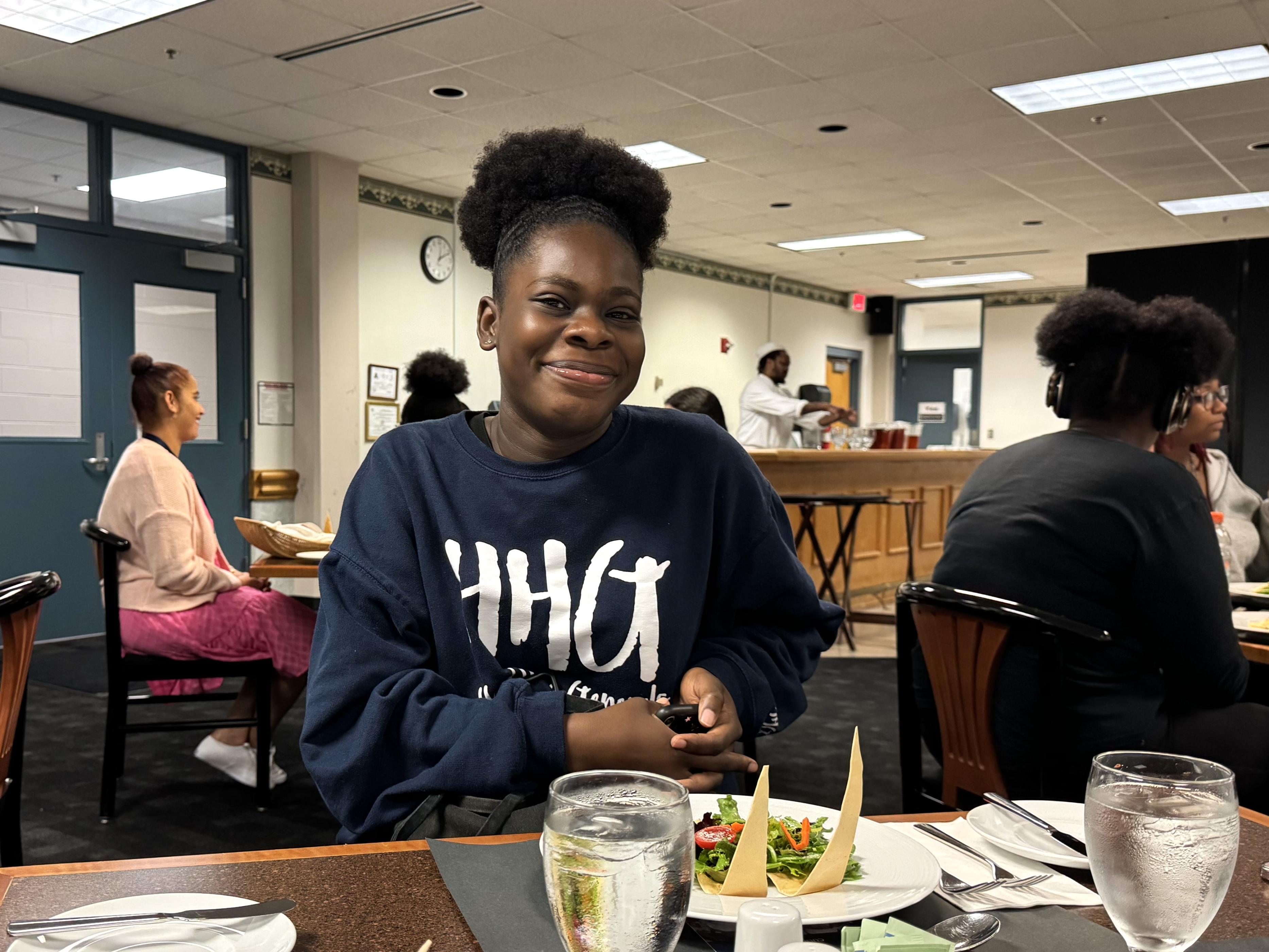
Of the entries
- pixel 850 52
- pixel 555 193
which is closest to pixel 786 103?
pixel 850 52

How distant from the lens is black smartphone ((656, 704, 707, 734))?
1.03m

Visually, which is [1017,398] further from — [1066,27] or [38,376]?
[38,376]

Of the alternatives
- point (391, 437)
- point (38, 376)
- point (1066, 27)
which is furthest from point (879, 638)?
point (391, 437)

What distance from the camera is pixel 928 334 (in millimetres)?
13883

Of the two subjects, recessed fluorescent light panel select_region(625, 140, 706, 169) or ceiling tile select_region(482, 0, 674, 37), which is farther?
recessed fluorescent light panel select_region(625, 140, 706, 169)

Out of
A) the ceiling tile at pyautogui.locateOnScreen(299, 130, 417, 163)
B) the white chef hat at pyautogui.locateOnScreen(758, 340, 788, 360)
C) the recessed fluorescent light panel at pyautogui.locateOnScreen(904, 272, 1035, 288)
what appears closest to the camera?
the ceiling tile at pyautogui.locateOnScreen(299, 130, 417, 163)

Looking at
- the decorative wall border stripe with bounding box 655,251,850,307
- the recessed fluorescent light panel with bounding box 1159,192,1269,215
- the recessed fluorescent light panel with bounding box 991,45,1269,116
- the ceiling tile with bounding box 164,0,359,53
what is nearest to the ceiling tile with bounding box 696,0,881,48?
the recessed fluorescent light panel with bounding box 991,45,1269,116

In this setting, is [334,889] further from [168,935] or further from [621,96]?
[621,96]

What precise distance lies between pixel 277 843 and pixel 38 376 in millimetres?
4062

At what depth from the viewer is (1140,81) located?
550 cm

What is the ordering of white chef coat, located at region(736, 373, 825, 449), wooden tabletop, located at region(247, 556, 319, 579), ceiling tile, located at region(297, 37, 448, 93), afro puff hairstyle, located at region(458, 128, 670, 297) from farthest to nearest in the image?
white chef coat, located at region(736, 373, 825, 449)
ceiling tile, located at region(297, 37, 448, 93)
wooden tabletop, located at region(247, 556, 319, 579)
afro puff hairstyle, located at region(458, 128, 670, 297)

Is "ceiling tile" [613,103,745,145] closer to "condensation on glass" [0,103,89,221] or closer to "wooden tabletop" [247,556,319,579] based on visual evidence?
"condensation on glass" [0,103,89,221]

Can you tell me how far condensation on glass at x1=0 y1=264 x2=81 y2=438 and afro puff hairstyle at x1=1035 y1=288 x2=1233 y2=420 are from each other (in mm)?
5458

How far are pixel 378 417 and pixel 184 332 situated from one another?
151 cm
